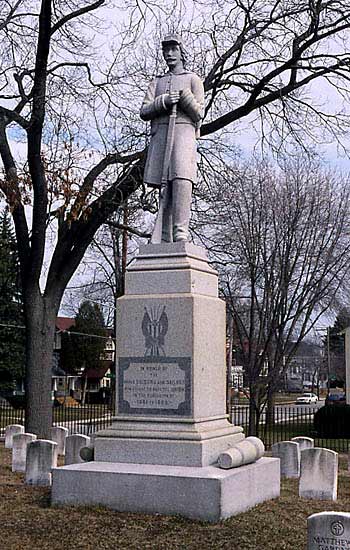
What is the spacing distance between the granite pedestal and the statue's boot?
249 millimetres

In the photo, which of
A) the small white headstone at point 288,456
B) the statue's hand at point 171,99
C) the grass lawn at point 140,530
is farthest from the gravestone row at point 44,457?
the statue's hand at point 171,99

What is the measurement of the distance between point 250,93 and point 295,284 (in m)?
6.55

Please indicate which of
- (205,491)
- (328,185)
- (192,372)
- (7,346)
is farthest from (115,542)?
(7,346)

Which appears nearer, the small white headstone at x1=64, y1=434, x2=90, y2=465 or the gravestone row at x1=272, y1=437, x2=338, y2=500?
the gravestone row at x1=272, y1=437, x2=338, y2=500

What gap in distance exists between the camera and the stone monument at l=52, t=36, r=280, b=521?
28.2ft

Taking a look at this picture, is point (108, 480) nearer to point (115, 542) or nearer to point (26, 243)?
point (115, 542)

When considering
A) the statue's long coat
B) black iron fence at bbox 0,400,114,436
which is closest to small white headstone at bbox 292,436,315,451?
the statue's long coat

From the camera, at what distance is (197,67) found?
724 inches

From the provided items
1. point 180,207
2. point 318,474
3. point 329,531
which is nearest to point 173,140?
point 180,207

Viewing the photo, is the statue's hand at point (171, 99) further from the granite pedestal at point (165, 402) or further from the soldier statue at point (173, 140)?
the granite pedestal at point (165, 402)

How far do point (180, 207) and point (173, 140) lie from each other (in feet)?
2.66

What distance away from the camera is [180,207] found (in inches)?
399

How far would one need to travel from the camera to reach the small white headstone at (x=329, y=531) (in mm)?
6152

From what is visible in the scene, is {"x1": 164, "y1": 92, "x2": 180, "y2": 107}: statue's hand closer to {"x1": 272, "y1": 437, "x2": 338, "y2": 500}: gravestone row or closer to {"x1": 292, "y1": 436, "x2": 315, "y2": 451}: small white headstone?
{"x1": 272, "y1": 437, "x2": 338, "y2": 500}: gravestone row
